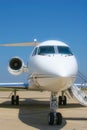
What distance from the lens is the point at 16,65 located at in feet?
61.9

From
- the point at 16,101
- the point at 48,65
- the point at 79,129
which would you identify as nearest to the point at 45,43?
the point at 48,65

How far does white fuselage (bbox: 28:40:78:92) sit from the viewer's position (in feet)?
33.8

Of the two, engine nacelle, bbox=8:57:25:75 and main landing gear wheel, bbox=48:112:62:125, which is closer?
main landing gear wheel, bbox=48:112:62:125

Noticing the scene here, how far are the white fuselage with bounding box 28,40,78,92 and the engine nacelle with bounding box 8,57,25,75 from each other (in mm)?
6062

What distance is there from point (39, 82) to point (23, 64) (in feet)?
24.6

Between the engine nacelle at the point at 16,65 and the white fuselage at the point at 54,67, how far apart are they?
19.9 ft

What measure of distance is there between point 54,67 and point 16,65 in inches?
340

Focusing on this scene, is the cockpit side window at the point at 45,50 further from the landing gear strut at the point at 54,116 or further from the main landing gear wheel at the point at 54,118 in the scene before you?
the main landing gear wheel at the point at 54,118

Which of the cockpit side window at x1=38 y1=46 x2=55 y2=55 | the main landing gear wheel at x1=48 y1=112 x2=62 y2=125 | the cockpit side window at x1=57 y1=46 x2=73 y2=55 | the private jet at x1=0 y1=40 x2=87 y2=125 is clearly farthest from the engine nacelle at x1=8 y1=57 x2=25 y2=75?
the main landing gear wheel at x1=48 y1=112 x2=62 y2=125

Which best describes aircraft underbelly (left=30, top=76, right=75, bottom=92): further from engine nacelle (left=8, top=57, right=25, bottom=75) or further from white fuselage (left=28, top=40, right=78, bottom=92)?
engine nacelle (left=8, top=57, right=25, bottom=75)

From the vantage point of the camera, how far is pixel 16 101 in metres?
21.7

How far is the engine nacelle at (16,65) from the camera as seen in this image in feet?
60.8

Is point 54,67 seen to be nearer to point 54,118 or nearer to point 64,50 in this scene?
point 64,50

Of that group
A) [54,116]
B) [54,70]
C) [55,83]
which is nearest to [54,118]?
[54,116]
